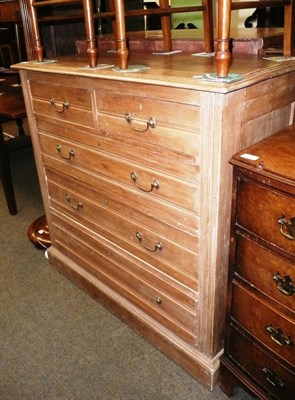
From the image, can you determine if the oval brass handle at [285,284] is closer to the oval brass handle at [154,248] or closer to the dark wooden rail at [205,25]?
the oval brass handle at [154,248]

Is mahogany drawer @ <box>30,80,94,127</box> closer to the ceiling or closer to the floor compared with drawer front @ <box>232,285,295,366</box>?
closer to the ceiling

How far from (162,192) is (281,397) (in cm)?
80

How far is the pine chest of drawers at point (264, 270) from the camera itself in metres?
1.02

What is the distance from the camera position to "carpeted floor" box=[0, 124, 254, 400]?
4.95 feet

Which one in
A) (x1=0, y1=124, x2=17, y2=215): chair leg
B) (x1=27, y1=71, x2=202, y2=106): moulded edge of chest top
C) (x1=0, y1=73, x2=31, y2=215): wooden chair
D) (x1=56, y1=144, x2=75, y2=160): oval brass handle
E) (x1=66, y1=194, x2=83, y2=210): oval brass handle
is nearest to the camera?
(x1=27, y1=71, x2=202, y2=106): moulded edge of chest top

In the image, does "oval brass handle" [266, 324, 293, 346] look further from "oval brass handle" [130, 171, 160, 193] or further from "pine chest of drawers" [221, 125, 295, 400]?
"oval brass handle" [130, 171, 160, 193]

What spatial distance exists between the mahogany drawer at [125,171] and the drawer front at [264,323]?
1.16 ft

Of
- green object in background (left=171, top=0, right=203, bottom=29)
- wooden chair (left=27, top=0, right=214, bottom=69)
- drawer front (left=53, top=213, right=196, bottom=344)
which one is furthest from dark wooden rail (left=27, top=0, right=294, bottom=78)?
green object in background (left=171, top=0, right=203, bottom=29)

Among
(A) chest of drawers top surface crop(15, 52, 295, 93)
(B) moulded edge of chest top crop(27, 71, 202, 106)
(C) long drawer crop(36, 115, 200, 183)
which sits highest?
(A) chest of drawers top surface crop(15, 52, 295, 93)

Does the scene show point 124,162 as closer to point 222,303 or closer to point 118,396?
point 222,303

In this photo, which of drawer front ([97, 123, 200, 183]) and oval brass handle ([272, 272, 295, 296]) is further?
drawer front ([97, 123, 200, 183])

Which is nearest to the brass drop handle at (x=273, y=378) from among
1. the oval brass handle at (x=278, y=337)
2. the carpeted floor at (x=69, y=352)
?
the oval brass handle at (x=278, y=337)

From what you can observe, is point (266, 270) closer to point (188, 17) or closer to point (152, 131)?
point (152, 131)

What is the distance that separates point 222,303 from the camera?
4.56ft
